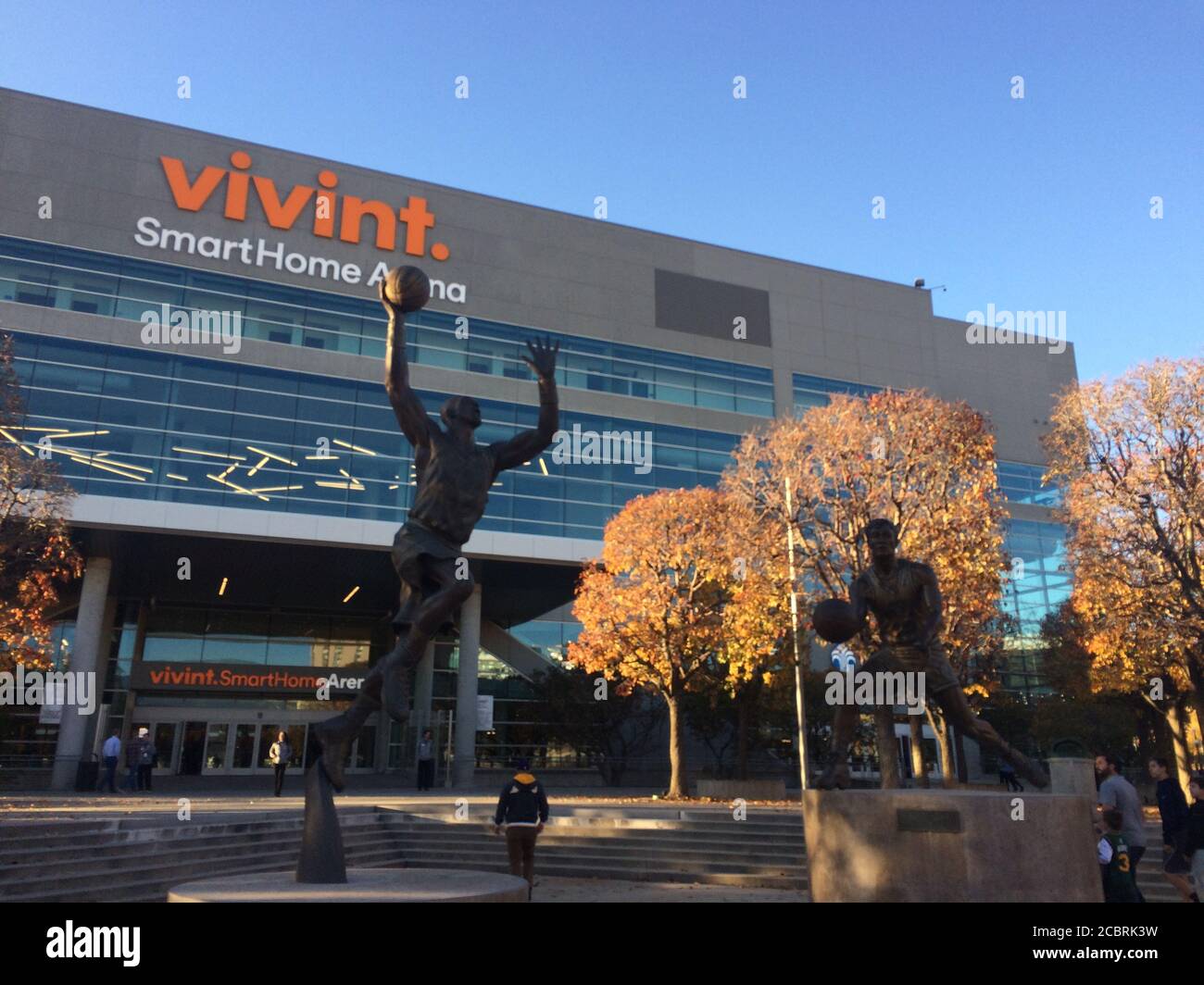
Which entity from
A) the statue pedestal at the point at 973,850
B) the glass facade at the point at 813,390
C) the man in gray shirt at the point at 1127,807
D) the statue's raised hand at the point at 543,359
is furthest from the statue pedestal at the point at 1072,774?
the glass facade at the point at 813,390

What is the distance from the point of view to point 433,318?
33688mm

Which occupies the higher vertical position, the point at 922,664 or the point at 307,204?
the point at 307,204

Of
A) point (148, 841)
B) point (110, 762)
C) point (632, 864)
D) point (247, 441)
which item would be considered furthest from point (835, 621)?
point (247, 441)

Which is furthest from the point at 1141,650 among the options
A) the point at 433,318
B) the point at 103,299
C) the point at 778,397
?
the point at 103,299

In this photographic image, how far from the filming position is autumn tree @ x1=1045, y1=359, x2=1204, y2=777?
66.5 ft

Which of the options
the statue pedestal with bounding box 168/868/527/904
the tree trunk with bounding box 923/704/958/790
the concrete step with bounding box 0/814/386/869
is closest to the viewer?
the statue pedestal with bounding box 168/868/527/904

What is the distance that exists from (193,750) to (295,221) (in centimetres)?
1916

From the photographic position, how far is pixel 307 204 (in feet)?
110

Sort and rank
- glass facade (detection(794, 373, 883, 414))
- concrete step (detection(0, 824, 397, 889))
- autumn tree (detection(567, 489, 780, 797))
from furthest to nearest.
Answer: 1. glass facade (detection(794, 373, 883, 414))
2. autumn tree (detection(567, 489, 780, 797))
3. concrete step (detection(0, 824, 397, 889))

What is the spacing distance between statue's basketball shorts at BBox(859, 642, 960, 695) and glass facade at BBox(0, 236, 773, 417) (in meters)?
20.8

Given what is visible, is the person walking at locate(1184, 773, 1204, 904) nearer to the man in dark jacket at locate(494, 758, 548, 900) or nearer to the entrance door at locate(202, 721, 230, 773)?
the man in dark jacket at locate(494, 758, 548, 900)

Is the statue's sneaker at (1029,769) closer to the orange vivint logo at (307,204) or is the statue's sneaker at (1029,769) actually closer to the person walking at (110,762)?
the person walking at (110,762)

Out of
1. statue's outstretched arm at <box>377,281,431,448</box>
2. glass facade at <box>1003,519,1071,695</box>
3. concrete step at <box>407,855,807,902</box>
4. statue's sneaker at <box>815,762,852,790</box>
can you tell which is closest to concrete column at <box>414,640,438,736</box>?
concrete step at <box>407,855,807,902</box>

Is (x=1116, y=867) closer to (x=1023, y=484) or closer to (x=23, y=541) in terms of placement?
(x=23, y=541)
